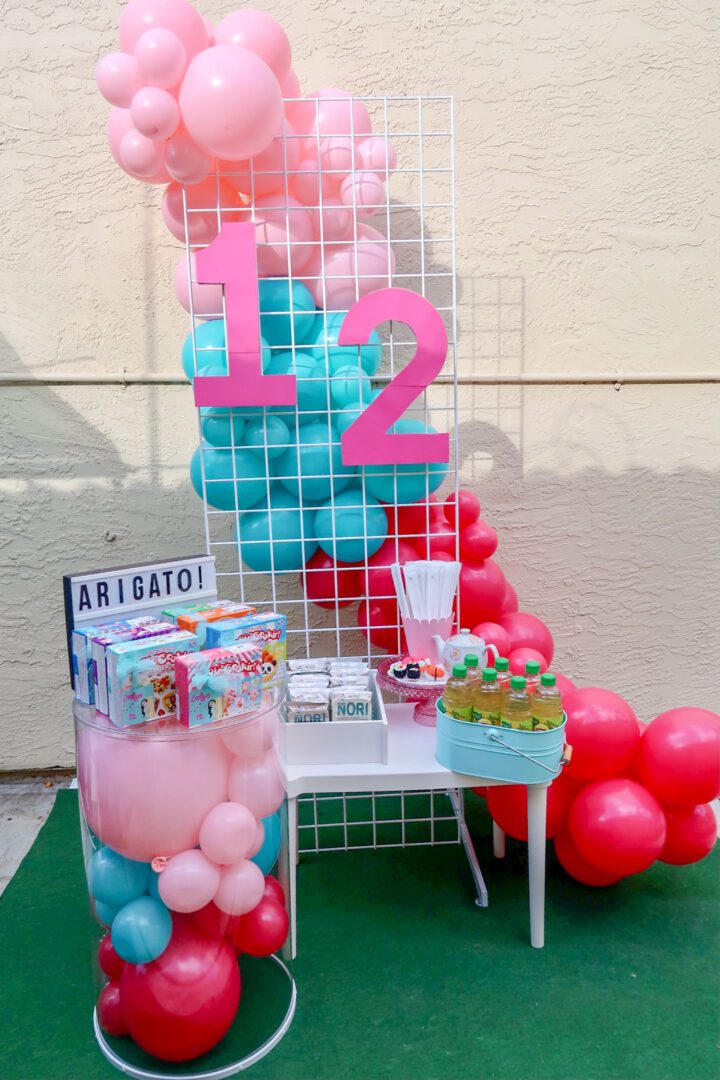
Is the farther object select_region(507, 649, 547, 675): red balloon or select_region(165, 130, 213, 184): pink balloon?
select_region(507, 649, 547, 675): red balloon

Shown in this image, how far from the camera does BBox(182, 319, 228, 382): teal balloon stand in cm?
217

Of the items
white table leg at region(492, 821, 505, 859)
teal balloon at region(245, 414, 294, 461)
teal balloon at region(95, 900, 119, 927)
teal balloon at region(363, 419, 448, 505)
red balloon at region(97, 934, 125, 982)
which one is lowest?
white table leg at region(492, 821, 505, 859)

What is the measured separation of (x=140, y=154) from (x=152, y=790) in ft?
5.23

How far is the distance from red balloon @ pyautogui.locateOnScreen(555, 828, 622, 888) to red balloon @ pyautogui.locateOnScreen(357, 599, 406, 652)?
737 mm

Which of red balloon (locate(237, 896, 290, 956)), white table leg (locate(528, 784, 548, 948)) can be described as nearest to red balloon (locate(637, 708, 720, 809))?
white table leg (locate(528, 784, 548, 948))

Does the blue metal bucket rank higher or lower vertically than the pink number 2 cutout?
lower

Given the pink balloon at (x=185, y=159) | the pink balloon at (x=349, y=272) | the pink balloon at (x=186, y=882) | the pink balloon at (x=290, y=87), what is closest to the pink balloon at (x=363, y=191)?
the pink balloon at (x=349, y=272)

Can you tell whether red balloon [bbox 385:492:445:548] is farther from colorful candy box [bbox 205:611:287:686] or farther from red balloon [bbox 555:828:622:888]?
red balloon [bbox 555:828:622:888]

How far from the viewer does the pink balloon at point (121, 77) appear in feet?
6.25

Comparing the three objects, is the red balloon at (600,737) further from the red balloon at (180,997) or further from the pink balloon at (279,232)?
the pink balloon at (279,232)

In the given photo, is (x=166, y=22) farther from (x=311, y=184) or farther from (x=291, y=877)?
(x=291, y=877)

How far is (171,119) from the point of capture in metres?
1.87

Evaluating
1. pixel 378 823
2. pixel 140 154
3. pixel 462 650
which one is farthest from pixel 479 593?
pixel 140 154

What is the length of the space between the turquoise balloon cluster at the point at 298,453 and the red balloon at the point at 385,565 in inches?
2.3
